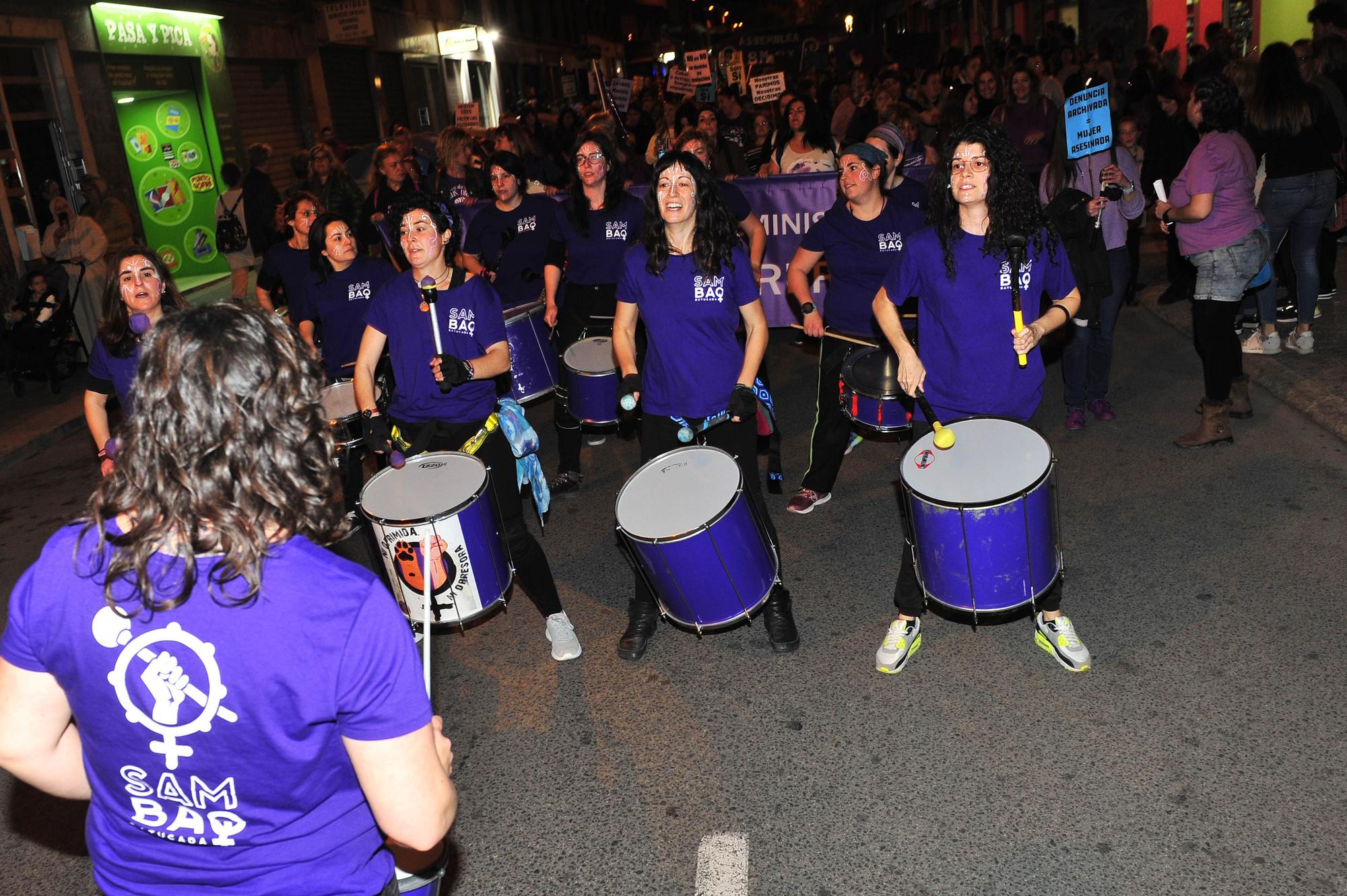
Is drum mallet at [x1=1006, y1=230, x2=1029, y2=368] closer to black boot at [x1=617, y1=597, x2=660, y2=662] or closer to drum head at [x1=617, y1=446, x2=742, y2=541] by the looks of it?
drum head at [x1=617, y1=446, x2=742, y2=541]

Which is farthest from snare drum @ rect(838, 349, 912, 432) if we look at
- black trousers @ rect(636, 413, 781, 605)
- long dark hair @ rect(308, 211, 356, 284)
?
long dark hair @ rect(308, 211, 356, 284)

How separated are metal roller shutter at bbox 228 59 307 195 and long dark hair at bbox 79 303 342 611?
60.4 feet

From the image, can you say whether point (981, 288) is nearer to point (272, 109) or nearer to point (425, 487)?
point (425, 487)

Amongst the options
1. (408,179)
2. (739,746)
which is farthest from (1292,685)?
(408,179)

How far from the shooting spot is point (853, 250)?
5523 millimetres

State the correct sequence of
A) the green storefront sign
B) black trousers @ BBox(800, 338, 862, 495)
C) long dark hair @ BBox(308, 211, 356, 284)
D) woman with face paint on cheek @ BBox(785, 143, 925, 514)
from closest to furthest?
woman with face paint on cheek @ BBox(785, 143, 925, 514), black trousers @ BBox(800, 338, 862, 495), long dark hair @ BBox(308, 211, 356, 284), the green storefront sign

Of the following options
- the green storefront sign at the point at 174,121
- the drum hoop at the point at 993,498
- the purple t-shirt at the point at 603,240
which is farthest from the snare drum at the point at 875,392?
the green storefront sign at the point at 174,121

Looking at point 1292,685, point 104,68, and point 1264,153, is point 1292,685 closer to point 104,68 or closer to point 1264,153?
point 1264,153

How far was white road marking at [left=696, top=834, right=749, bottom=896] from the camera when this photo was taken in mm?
3205

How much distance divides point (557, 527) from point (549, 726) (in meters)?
2.17

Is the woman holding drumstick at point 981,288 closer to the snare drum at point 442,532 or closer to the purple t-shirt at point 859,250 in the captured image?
the purple t-shirt at point 859,250

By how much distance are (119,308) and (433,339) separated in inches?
52.0

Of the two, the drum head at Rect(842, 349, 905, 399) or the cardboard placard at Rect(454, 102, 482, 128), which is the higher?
the cardboard placard at Rect(454, 102, 482, 128)

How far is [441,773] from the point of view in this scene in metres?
1.77
